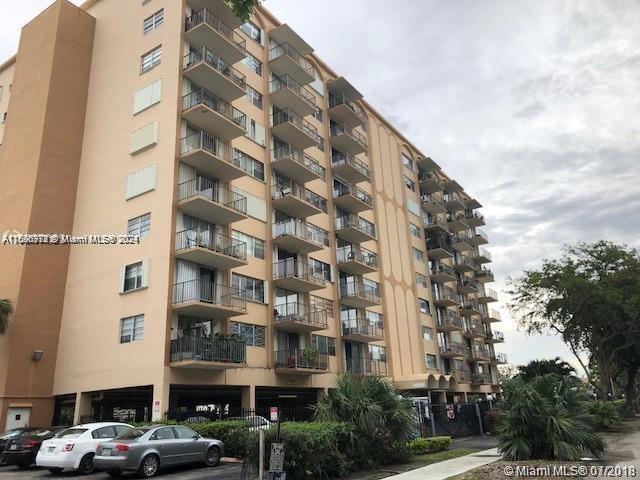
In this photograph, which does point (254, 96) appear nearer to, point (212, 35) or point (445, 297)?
point (212, 35)

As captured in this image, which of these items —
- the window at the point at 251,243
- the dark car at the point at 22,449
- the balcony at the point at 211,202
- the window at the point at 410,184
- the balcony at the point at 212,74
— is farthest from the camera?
the window at the point at 410,184

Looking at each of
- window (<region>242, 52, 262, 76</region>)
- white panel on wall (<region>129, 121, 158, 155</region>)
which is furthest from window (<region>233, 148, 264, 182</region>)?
window (<region>242, 52, 262, 76</region>)

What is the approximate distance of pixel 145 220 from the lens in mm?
26969

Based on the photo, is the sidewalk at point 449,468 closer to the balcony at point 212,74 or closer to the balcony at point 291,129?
the balcony at point 212,74

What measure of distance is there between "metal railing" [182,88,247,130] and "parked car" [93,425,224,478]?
16858 millimetres

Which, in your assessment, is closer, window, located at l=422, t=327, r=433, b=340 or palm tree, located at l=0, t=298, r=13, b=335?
palm tree, located at l=0, t=298, r=13, b=335

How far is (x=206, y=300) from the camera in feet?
86.3

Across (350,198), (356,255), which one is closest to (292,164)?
(350,198)

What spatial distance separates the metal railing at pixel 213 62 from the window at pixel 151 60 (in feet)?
6.05

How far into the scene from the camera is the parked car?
1551 cm

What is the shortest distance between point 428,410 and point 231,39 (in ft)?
78.1

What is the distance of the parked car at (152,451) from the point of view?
15.5m

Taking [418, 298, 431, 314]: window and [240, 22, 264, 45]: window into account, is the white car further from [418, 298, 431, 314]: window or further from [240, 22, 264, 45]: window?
[418, 298, 431, 314]: window

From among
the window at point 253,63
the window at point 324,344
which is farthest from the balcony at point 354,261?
the window at point 253,63
